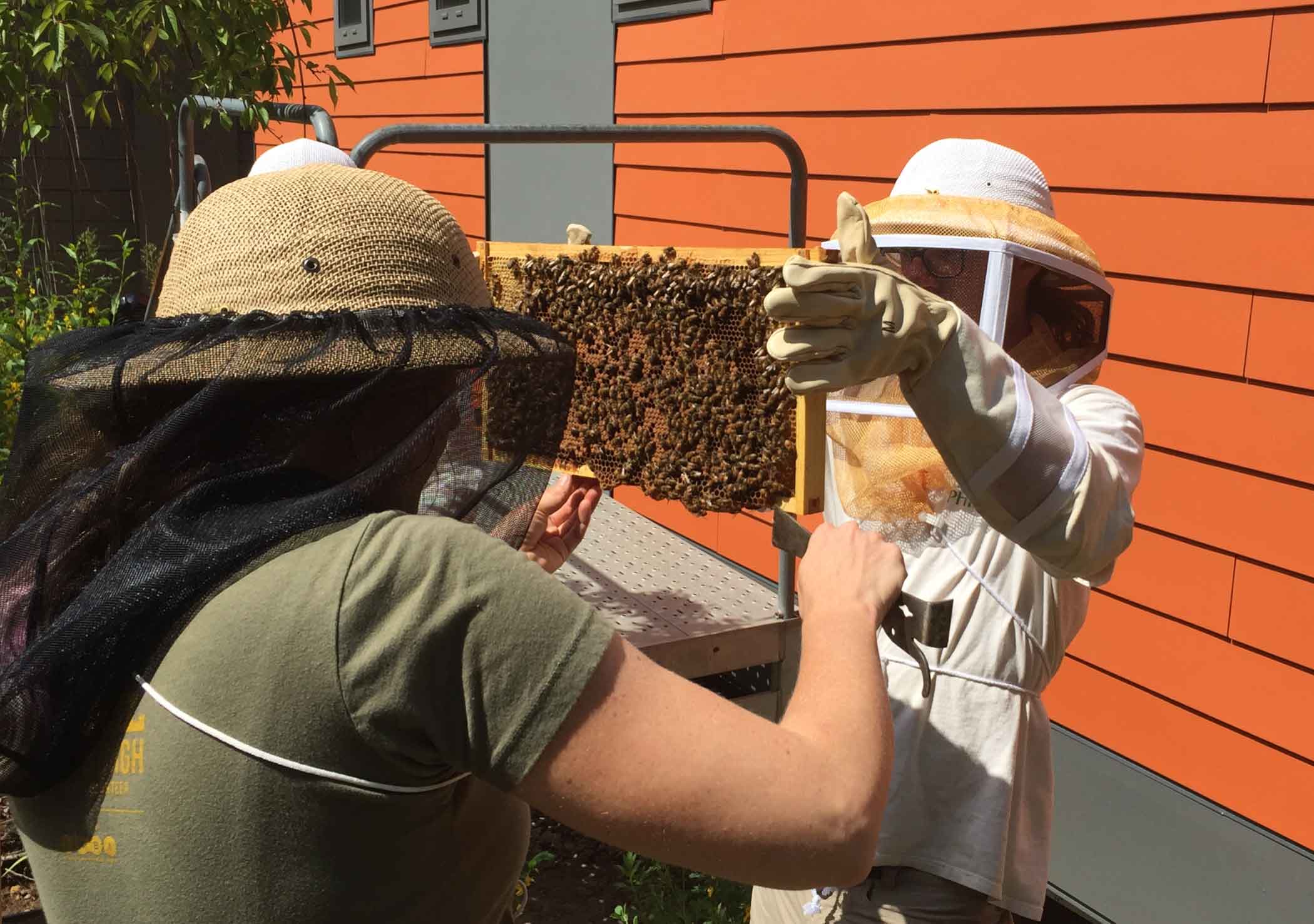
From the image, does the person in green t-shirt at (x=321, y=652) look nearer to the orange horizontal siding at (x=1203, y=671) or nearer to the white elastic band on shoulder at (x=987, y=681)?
the white elastic band on shoulder at (x=987, y=681)

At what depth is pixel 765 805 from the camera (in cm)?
97

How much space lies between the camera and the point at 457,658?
0.95 metres

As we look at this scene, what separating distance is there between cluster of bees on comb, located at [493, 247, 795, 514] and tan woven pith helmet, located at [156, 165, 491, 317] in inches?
36.3

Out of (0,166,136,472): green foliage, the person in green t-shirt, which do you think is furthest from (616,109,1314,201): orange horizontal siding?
(0,166,136,472): green foliage

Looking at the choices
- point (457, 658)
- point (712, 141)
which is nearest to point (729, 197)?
point (712, 141)

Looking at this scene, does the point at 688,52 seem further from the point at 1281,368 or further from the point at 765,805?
the point at 765,805

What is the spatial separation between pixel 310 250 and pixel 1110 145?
257cm

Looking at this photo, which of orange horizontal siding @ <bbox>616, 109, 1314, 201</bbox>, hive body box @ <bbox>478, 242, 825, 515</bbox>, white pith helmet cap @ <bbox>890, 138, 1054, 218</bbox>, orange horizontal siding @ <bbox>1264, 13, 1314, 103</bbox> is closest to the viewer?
white pith helmet cap @ <bbox>890, 138, 1054, 218</bbox>

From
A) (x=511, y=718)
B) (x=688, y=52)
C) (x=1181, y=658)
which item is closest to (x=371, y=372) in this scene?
(x=511, y=718)

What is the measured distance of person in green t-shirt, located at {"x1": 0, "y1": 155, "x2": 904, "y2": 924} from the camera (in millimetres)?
957

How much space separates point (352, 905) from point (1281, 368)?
251cm

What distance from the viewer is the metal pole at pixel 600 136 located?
263 centimetres

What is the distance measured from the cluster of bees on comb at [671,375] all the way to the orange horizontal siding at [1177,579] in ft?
4.49

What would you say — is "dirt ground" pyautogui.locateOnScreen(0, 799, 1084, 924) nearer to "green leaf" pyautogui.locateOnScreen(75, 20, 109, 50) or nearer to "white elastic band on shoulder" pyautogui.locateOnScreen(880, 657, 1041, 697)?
"white elastic band on shoulder" pyautogui.locateOnScreen(880, 657, 1041, 697)
